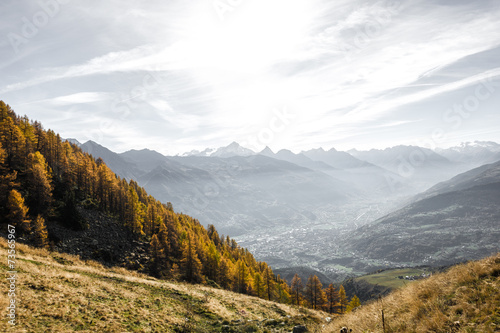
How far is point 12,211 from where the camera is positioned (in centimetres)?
3897

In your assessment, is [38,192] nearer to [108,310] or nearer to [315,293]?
[108,310]

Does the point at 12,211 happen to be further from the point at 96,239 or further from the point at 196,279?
the point at 196,279

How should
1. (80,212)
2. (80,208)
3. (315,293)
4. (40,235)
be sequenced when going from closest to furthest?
(40,235)
(80,212)
(80,208)
(315,293)

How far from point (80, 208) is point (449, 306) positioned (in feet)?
235

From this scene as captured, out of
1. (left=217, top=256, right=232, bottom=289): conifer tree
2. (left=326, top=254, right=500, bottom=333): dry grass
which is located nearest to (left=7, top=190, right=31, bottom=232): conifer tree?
(left=217, top=256, right=232, bottom=289): conifer tree

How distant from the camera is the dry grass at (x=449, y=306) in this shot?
778 cm

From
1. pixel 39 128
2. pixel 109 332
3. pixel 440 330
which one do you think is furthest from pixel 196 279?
pixel 39 128

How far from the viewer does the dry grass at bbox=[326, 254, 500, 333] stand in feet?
25.5

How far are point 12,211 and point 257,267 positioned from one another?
81.0 meters

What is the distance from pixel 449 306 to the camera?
9.02 meters

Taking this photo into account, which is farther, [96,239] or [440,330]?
[96,239]

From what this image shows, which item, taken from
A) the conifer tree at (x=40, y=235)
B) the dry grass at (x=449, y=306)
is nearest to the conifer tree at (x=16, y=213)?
the conifer tree at (x=40, y=235)

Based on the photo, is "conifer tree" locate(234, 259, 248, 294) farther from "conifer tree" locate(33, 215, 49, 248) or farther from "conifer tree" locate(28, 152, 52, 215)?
"conifer tree" locate(28, 152, 52, 215)

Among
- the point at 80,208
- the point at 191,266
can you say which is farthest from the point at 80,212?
the point at 191,266
